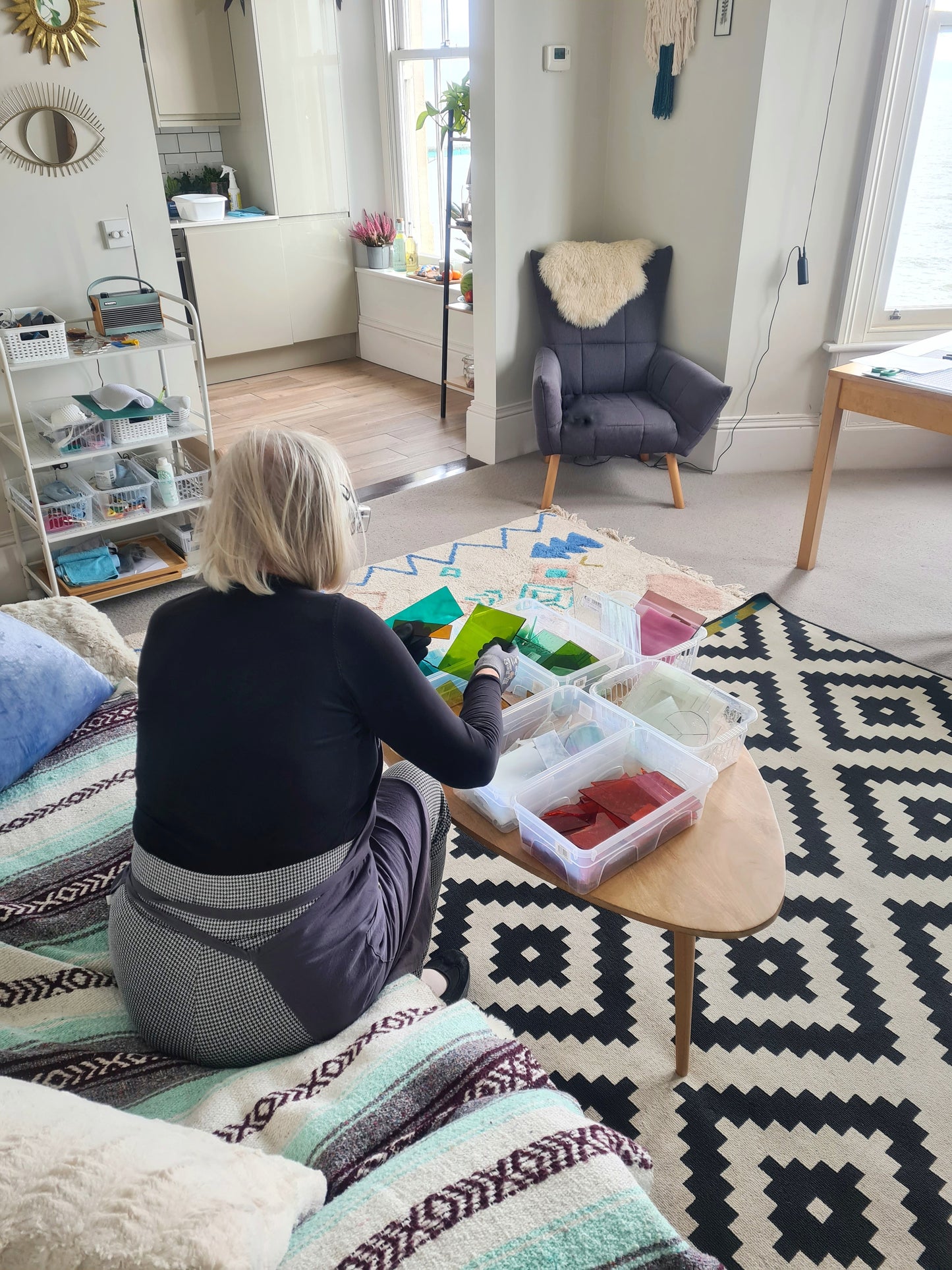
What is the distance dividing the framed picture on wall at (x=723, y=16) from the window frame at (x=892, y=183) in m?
0.59

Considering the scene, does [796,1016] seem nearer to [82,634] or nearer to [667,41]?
[82,634]

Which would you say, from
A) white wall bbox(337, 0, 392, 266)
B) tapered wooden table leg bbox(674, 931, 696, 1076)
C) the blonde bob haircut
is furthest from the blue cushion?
white wall bbox(337, 0, 392, 266)

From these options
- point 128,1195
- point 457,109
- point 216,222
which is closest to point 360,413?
point 216,222

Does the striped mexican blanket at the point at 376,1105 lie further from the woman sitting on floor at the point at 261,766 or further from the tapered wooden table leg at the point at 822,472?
the tapered wooden table leg at the point at 822,472

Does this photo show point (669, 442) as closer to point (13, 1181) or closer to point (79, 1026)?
point (79, 1026)

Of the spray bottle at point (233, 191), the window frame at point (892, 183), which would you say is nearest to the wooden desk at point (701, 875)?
the window frame at point (892, 183)

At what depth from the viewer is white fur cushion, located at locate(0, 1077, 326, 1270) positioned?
0.71m

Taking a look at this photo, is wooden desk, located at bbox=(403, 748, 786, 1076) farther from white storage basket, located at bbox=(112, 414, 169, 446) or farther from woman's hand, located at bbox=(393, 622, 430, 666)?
→ white storage basket, located at bbox=(112, 414, 169, 446)

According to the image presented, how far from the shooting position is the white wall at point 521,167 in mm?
3521

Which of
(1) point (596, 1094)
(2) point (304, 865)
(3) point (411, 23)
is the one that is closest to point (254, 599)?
(2) point (304, 865)

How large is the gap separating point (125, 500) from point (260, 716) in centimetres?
218

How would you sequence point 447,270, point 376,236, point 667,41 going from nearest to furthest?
point 667,41, point 447,270, point 376,236

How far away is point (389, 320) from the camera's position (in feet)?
18.1

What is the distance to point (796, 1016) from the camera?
66.1 inches
